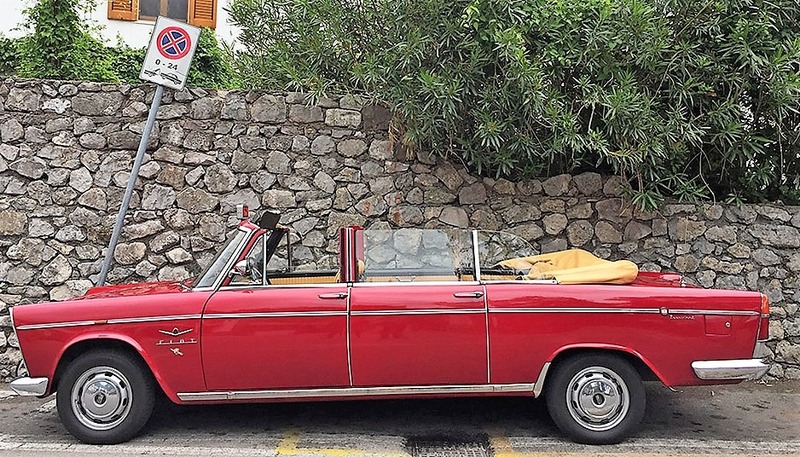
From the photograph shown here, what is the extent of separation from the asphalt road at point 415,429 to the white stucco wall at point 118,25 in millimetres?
6482

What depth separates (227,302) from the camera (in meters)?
5.16

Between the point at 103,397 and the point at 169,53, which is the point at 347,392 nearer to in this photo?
the point at 103,397

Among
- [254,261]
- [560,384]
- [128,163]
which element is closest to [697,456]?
[560,384]

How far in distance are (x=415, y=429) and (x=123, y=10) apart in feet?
28.9

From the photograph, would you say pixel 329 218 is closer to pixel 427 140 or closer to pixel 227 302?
pixel 427 140

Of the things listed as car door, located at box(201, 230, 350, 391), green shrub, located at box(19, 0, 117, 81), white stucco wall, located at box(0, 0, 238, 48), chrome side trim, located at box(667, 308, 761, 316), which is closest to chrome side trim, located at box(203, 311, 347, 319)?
car door, located at box(201, 230, 350, 391)

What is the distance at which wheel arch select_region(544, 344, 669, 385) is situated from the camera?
5098mm

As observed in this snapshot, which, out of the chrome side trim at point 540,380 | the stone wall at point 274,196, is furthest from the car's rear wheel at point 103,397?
the chrome side trim at point 540,380

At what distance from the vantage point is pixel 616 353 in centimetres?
520

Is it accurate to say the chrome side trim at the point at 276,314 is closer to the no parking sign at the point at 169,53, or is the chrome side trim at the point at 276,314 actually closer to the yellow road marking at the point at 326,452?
the yellow road marking at the point at 326,452

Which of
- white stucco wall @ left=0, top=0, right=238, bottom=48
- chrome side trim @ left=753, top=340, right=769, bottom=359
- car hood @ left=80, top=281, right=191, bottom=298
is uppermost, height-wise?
white stucco wall @ left=0, top=0, right=238, bottom=48

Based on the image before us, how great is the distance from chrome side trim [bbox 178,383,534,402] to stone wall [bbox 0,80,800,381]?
2148mm

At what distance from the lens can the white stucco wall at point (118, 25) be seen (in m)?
11.3

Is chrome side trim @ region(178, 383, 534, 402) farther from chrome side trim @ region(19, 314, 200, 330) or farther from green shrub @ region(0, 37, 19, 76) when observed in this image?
green shrub @ region(0, 37, 19, 76)
